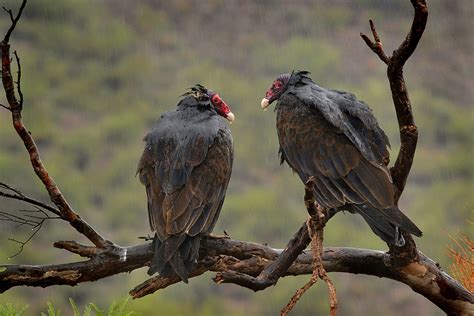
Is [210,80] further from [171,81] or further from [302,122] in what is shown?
[302,122]

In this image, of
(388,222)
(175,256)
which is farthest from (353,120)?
(175,256)

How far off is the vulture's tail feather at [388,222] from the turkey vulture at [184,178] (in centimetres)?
58

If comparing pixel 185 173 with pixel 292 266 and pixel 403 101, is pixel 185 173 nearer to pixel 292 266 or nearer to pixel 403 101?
pixel 292 266

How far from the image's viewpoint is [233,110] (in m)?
13.4

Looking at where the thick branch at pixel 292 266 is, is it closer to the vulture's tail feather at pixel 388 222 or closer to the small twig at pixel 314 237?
the vulture's tail feather at pixel 388 222

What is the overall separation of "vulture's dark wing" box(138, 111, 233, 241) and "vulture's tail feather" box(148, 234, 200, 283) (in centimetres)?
2

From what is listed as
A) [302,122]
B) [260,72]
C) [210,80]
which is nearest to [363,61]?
[260,72]

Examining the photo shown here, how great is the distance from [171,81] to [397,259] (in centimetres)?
1339

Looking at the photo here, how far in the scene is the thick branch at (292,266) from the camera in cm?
285

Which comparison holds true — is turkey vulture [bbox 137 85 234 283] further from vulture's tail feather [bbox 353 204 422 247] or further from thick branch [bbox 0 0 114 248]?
vulture's tail feather [bbox 353 204 422 247]

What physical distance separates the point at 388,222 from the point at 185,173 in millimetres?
780

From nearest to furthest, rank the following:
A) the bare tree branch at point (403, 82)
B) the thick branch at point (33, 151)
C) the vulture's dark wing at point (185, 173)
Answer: the bare tree branch at point (403, 82)
the thick branch at point (33, 151)
the vulture's dark wing at point (185, 173)

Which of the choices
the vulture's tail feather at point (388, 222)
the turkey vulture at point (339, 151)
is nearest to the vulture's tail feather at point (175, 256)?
the turkey vulture at point (339, 151)

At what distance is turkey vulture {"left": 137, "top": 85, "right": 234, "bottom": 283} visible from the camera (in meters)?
2.79
